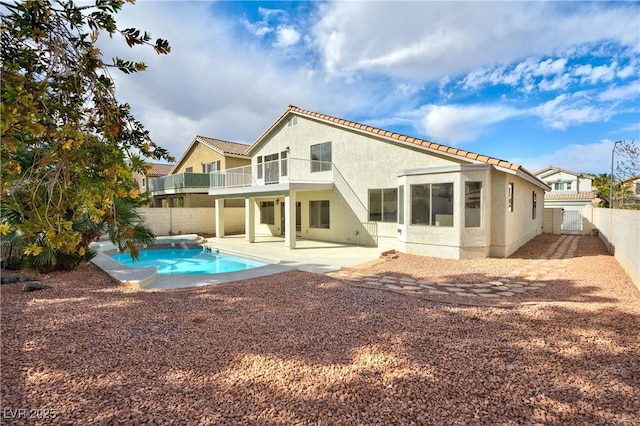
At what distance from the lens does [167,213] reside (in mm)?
23719

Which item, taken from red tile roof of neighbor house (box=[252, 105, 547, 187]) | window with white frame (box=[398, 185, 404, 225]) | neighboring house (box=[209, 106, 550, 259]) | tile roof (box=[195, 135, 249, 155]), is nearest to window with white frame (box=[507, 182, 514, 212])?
neighboring house (box=[209, 106, 550, 259])

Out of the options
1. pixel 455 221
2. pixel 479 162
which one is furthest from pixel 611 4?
pixel 455 221

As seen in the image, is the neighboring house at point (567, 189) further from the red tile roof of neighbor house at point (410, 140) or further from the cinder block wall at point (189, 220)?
the cinder block wall at point (189, 220)

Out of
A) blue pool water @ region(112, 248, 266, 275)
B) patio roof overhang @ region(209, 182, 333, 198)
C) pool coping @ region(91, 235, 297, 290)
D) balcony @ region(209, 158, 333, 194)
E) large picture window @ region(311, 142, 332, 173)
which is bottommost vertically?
blue pool water @ region(112, 248, 266, 275)

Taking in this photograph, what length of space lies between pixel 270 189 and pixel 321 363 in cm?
1332

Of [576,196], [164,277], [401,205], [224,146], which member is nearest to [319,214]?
[401,205]

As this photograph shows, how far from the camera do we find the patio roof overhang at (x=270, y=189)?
16388 millimetres

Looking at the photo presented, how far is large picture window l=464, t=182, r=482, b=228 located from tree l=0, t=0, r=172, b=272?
1187 cm

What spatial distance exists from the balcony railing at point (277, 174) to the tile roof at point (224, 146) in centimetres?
537

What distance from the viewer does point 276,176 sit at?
62.5 feet

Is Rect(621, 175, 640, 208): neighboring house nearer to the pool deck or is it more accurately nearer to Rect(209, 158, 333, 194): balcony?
the pool deck

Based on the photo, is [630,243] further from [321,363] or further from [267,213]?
[267,213]

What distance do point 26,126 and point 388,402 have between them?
4.23 meters

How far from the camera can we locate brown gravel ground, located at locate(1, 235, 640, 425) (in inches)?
128
